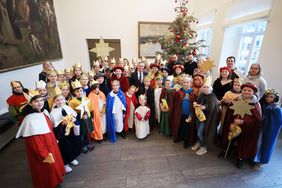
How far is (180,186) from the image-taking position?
221 centimetres

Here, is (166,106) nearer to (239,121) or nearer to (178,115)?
(178,115)

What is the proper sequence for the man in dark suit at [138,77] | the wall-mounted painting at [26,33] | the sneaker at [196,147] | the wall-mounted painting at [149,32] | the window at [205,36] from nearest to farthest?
the sneaker at [196,147] → the wall-mounted painting at [26,33] → the man in dark suit at [138,77] → the window at [205,36] → the wall-mounted painting at [149,32]

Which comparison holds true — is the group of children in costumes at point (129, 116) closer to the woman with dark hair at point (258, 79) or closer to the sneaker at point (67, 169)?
the sneaker at point (67, 169)

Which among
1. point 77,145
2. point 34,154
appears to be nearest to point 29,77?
point 77,145

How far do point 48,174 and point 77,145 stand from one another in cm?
64

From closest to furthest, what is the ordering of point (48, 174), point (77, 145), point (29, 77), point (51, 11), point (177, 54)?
1. point (48, 174)
2. point (77, 145)
3. point (29, 77)
4. point (177, 54)
5. point (51, 11)

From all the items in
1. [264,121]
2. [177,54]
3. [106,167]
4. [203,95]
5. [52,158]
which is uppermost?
[177,54]

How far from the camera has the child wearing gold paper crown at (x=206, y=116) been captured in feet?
8.25

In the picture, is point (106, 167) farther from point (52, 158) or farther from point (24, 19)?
point (24, 19)

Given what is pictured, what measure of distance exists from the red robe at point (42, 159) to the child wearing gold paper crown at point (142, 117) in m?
1.59

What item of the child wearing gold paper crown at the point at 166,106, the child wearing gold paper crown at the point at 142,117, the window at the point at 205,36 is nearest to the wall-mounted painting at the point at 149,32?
the window at the point at 205,36

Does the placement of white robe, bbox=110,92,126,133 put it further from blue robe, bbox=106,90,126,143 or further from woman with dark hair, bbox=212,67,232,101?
woman with dark hair, bbox=212,67,232,101

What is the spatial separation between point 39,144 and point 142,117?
187cm

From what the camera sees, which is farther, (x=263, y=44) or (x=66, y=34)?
(x=66, y=34)
